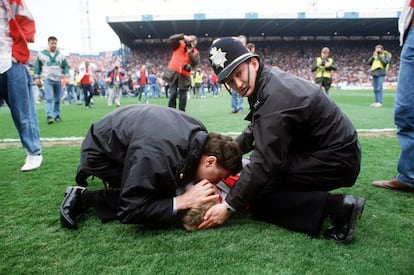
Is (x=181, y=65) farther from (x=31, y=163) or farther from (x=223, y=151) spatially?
(x=223, y=151)

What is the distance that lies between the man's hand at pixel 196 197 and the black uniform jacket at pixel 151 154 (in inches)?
2.6

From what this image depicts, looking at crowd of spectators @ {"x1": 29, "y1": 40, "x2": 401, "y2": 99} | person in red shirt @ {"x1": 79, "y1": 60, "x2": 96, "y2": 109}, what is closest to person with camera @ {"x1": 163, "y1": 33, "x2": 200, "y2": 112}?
person in red shirt @ {"x1": 79, "y1": 60, "x2": 96, "y2": 109}

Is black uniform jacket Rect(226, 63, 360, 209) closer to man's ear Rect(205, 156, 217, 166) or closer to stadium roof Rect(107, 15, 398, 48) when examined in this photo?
man's ear Rect(205, 156, 217, 166)

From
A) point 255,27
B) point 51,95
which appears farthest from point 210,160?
point 255,27

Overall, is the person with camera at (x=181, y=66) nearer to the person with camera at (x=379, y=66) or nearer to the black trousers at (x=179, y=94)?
the black trousers at (x=179, y=94)

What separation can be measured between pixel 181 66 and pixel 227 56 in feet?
17.3

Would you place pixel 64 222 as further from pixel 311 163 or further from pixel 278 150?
pixel 311 163

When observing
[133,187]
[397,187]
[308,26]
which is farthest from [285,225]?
[308,26]

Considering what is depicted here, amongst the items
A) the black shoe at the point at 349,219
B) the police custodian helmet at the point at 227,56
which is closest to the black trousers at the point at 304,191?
the black shoe at the point at 349,219

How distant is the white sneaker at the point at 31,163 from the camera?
3562mm

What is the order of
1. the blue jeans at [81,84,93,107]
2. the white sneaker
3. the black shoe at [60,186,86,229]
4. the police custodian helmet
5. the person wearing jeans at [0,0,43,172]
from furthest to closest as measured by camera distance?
the blue jeans at [81,84,93,107]
the white sneaker
the person wearing jeans at [0,0,43,172]
the black shoe at [60,186,86,229]
the police custodian helmet

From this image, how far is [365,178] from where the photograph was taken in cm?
324

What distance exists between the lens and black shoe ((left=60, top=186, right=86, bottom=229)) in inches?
84.4

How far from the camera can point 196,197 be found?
6.80ft
